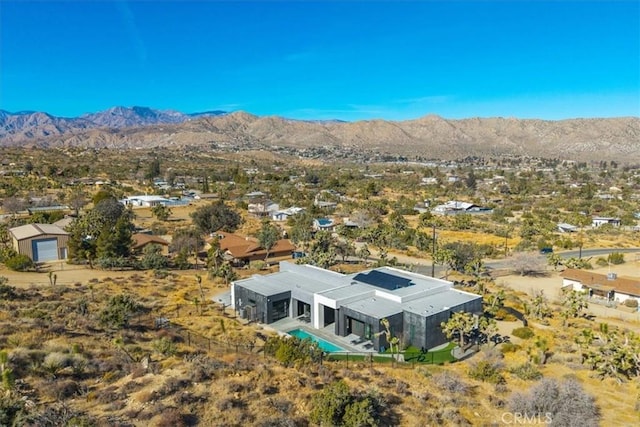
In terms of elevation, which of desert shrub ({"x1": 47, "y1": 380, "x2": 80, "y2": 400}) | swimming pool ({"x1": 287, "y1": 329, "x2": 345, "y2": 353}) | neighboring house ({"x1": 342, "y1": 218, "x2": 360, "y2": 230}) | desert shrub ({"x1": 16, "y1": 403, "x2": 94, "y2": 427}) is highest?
desert shrub ({"x1": 16, "y1": 403, "x2": 94, "y2": 427})

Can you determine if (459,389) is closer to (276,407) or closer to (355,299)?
(276,407)

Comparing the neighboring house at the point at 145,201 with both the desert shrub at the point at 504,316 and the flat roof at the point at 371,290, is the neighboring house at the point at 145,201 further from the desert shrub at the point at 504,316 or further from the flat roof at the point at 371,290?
the desert shrub at the point at 504,316

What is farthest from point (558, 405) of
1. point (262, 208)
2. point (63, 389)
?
point (262, 208)

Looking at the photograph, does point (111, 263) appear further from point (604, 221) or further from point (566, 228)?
point (604, 221)

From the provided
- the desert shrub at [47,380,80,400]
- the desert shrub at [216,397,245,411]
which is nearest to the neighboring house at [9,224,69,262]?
the desert shrub at [47,380,80,400]

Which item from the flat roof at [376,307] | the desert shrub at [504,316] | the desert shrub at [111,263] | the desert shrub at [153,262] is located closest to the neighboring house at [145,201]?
the desert shrub at [153,262]

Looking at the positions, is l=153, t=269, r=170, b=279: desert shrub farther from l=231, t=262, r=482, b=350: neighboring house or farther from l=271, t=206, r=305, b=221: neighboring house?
l=271, t=206, r=305, b=221: neighboring house

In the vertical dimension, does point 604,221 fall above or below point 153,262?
below
